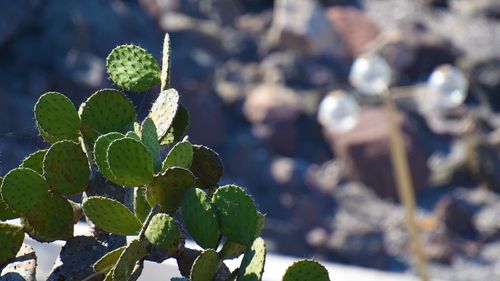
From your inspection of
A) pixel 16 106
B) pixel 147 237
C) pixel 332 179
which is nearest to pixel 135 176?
pixel 147 237

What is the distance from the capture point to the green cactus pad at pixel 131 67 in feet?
4.72

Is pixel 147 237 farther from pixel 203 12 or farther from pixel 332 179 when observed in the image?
pixel 203 12

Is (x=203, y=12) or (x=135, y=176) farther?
(x=203, y=12)

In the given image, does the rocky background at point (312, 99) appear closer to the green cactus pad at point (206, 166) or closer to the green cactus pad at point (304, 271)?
the green cactus pad at point (206, 166)

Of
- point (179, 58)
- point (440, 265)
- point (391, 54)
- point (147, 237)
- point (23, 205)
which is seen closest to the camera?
point (147, 237)

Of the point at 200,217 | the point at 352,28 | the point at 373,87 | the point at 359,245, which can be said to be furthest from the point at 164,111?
the point at 352,28

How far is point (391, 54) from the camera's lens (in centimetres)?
1212

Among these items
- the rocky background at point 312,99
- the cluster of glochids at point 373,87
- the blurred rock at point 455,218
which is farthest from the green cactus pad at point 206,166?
the blurred rock at point 455,218

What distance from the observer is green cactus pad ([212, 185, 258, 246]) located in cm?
126

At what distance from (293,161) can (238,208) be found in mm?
9688

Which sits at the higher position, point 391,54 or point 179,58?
point 391,54

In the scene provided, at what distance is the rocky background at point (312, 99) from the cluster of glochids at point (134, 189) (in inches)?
232

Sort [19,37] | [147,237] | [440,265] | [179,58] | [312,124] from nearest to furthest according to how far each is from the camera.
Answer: [147,237] → [440,265] → [19,37] → [179,58] → [312,124]

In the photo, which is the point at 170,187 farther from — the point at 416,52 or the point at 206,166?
the point at 416,52
